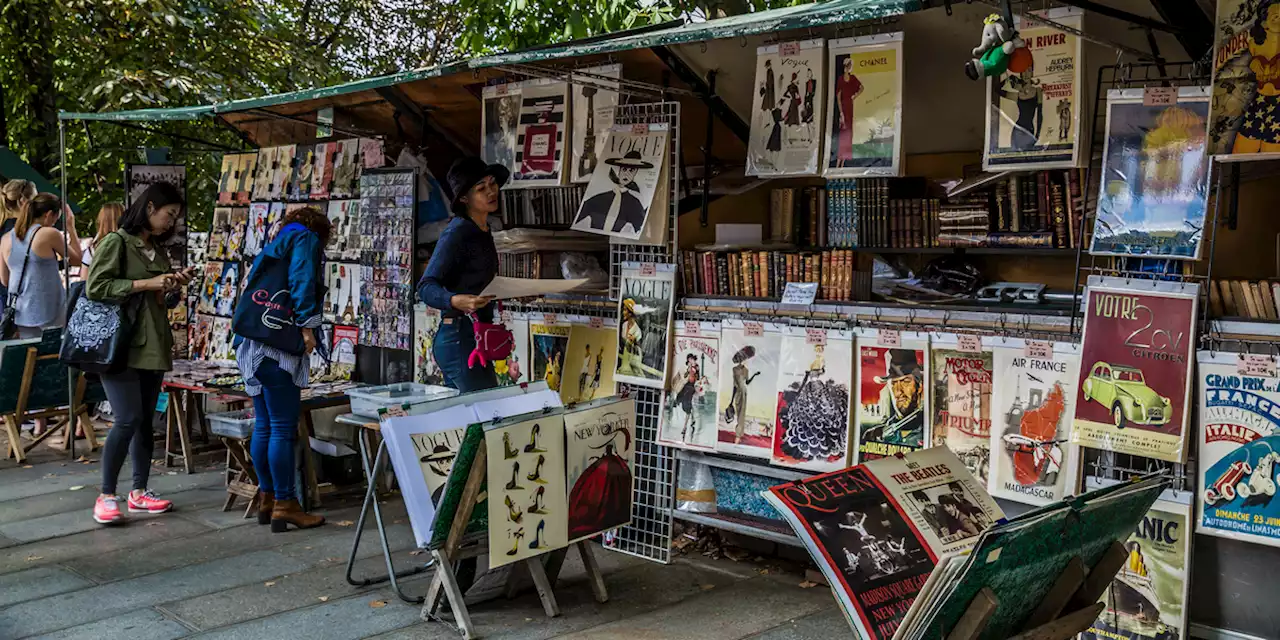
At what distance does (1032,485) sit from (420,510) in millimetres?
2382

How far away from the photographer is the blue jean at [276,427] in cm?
585

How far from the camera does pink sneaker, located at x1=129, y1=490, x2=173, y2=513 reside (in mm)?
6426

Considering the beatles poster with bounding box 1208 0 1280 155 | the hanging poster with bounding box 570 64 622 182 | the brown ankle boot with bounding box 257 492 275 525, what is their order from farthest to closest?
1. the brown ankle boot with bounding box 257 492 275 525
2. the hanging poster with bounding box 570 64 622 182
3. the beatles poster with bounding box 1208 0 1280 155

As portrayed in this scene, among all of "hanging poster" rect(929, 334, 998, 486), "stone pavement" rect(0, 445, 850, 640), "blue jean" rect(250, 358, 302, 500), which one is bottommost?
"stone pavement" rect(0, 445, 850, 640)

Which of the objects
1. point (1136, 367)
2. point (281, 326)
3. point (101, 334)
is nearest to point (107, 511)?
point (101, 334)

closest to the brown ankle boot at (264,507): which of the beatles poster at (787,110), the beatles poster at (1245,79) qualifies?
the beatles poster at (787,110)

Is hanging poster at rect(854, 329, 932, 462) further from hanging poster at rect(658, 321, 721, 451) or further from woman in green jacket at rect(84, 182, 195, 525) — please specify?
woman in green jacket at rect(84, 182, 195, 525)

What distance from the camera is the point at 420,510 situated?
13.9 ft

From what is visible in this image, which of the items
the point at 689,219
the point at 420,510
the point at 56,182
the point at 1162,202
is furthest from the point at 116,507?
the point at 56,182

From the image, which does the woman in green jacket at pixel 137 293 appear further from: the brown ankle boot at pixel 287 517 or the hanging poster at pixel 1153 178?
the hanging poster at pixel 1153 178

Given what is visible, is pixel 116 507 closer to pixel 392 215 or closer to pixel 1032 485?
→ pixel 392 215

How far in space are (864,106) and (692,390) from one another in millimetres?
1608

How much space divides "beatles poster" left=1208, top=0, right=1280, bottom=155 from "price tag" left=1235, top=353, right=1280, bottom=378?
27.0 inches

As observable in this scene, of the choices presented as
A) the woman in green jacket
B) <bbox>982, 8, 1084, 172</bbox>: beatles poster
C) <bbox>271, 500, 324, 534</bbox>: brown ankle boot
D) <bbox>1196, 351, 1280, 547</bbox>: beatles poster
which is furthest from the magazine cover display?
the woman in green jacket
